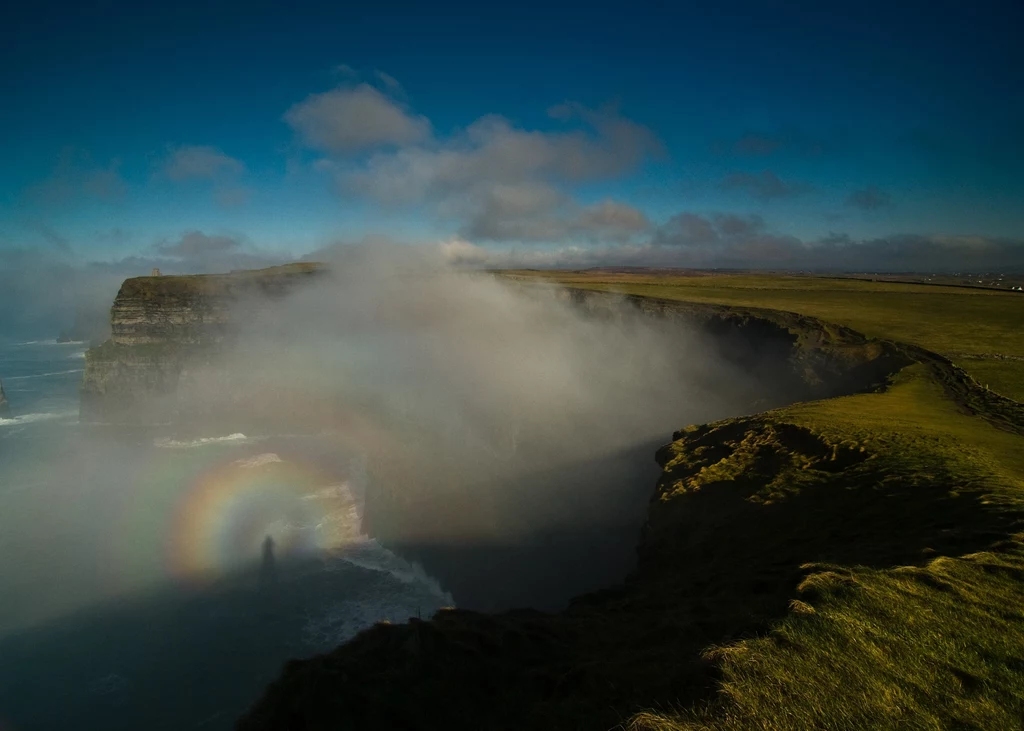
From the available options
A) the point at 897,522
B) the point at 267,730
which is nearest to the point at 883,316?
the point at 897,522

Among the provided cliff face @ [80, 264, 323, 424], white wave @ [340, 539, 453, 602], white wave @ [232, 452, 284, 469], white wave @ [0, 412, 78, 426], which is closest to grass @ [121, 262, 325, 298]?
cliff face @ [80, 264, 323, 424]

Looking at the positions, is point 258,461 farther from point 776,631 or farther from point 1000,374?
point 1000,374

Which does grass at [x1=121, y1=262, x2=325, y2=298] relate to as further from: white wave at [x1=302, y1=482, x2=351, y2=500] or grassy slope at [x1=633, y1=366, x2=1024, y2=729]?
grassy slope at [x1=633, y1=366, x2=1024, y2=729]

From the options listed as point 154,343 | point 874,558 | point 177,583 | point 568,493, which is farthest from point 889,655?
point 154,343

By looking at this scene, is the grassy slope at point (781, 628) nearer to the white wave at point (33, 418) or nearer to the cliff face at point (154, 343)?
the cliff face at point (154, 343)

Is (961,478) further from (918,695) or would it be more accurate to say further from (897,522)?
(918,695)

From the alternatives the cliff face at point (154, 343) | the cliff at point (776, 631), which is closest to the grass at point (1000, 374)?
the cliff at point (776, 631)
